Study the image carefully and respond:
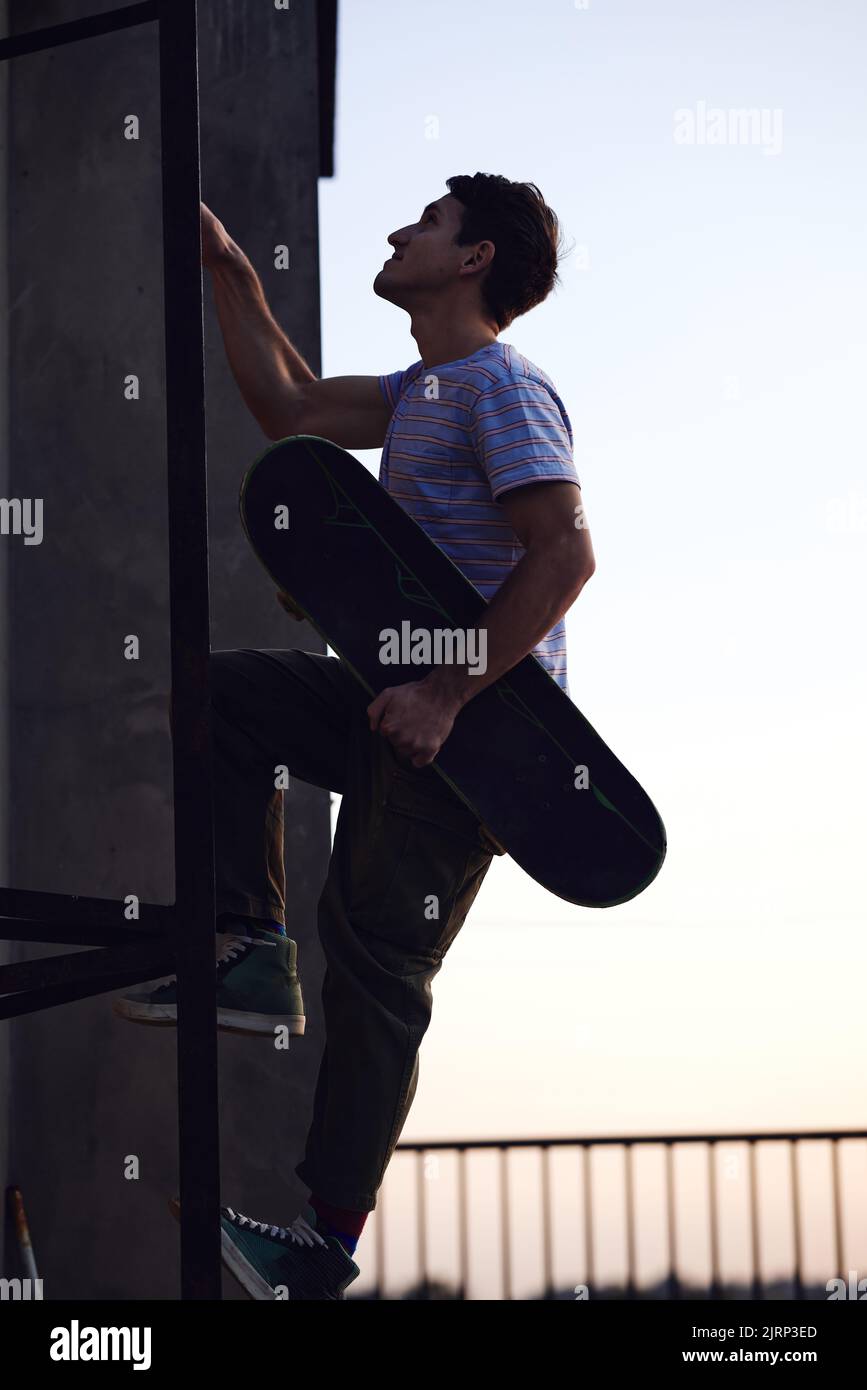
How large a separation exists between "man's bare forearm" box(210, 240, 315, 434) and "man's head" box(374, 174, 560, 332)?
0.39m

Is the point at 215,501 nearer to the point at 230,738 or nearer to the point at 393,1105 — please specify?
the point at 230,738

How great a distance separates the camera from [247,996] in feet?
7.25

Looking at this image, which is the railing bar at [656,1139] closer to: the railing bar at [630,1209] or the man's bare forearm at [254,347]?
the railing bar at [630,1209]

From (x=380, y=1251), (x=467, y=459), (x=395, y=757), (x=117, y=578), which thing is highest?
(x=117, y=578)

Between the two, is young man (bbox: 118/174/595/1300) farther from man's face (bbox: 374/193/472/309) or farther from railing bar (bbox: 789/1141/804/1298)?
railing bar (bbox: 789/1141/804/1298)

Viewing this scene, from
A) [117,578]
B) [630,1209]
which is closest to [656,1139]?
[630,1209]

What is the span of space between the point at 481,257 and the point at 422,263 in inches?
4.5

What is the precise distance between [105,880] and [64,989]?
57.9 inches

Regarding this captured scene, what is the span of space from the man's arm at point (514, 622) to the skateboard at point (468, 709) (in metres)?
0.05

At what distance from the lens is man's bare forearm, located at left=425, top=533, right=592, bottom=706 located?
216cm

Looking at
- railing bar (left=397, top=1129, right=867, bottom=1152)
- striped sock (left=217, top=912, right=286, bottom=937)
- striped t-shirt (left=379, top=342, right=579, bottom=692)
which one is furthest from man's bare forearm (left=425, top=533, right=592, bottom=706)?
railing bar (left=397, top=1129, right=867, bottom=1152)

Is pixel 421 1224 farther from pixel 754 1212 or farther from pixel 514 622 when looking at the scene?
A: pixel 514 622

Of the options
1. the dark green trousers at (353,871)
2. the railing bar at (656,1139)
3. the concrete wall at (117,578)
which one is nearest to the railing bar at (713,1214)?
the railing bar at (656,1139)

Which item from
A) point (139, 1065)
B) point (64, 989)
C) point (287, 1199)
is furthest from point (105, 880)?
point (64, 989)
